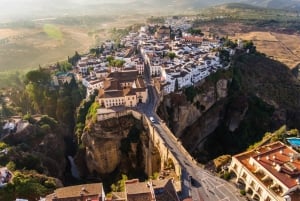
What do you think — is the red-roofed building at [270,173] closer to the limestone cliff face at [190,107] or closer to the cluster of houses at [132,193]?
the cluster of houses at [132,193]

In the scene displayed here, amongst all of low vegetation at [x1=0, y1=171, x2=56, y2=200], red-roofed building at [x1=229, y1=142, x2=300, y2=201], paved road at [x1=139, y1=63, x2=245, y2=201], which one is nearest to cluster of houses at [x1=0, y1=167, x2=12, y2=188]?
low vegetation at [x1=0, y1=171, x2=56, y2=200]

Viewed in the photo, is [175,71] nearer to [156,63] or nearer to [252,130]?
[156,63]

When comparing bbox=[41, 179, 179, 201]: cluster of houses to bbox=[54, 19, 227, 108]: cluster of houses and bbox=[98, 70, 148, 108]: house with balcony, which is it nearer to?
bbox=[98, 70, 148, 108]: house with balcony

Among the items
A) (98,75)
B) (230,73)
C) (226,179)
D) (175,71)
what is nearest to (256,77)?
(230,73)

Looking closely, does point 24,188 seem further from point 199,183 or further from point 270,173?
point 270,173

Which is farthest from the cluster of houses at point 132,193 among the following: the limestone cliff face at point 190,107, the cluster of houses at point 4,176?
the limestone cliff face at point 190,107

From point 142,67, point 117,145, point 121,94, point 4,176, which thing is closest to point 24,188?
point 4,176
